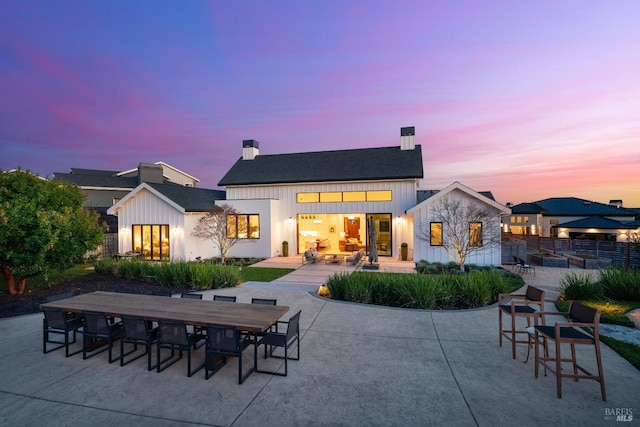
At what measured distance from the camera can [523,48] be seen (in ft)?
43.7

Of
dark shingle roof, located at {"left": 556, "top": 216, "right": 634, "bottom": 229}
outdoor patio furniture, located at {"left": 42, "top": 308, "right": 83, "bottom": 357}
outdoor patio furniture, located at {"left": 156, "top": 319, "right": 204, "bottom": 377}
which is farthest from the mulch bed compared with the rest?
dark shingle roof, located at {"left": 556, "top": 216, "right": 634, "bottom": 229}

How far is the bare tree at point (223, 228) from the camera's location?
688 inches

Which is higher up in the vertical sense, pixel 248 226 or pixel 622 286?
pixel 248 226

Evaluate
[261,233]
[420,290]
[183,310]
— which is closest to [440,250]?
[420,290]

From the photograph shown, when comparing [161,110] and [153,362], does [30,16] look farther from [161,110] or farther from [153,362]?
[153,362]

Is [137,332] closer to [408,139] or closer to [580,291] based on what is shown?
[580,291]

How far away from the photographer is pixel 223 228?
17531 millimetres

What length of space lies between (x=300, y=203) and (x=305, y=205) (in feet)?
1.43

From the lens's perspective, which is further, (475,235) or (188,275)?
(475,235)

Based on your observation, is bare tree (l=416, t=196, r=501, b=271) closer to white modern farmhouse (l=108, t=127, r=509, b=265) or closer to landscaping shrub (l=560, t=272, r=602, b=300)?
white modern farmhouse (l=108, t=127, r=509, b=265)

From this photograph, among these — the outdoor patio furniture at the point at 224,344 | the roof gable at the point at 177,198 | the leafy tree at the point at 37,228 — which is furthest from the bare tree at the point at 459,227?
the leafy tree at the point at 37,228

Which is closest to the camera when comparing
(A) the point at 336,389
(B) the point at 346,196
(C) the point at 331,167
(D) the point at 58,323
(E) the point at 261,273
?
(A) the point at 336,389

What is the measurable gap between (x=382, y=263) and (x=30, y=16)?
73.2 ft

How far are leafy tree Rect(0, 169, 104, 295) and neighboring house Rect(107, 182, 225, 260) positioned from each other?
6774 millimetres
